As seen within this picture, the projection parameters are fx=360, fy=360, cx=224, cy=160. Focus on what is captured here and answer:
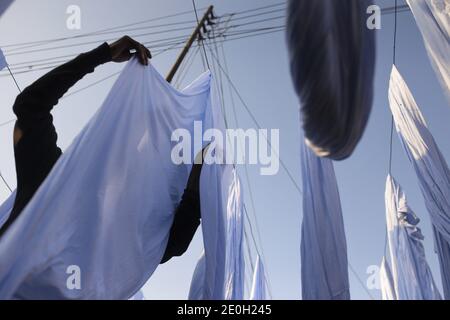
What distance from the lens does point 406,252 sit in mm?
3805

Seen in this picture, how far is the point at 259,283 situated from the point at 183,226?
3201 millimetres

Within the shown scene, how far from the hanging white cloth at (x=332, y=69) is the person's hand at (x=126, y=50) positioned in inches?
56.6

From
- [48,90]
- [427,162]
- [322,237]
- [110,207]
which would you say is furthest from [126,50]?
[427,162]

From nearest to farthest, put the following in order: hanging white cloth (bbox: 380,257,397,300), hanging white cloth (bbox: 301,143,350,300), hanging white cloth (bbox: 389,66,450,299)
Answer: hanging white cloth (bbox: 301,143,350,300)
hanging white cloth (bbox: 389,66,450,299)
hanging white cloth (bbox: 380,257,397,300)

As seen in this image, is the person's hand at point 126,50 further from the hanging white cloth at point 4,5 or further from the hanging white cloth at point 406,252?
the hanging white cloth at point 406,252

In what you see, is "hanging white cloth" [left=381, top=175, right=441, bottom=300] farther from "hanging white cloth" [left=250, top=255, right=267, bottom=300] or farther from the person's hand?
the person's hand

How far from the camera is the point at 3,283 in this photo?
1.14 metres

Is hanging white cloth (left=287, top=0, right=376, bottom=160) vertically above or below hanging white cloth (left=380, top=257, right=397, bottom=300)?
below

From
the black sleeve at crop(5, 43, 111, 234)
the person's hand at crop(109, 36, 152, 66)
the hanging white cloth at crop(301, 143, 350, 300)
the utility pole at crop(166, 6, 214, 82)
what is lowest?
the hanging white cloth at crop(301, 143, 350, 300)

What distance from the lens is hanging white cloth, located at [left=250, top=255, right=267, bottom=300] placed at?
4641 mm

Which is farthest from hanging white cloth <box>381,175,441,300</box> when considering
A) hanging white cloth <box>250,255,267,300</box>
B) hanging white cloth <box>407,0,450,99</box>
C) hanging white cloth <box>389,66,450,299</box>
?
hanging white cloth <box>407,0,450,99</box>

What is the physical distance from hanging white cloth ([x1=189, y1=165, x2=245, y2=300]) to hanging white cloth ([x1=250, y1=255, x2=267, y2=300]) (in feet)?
7.03
